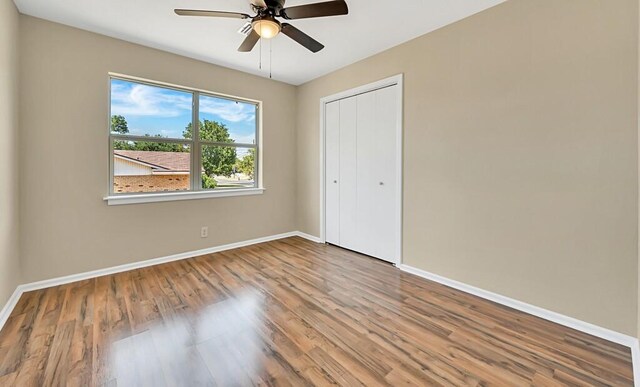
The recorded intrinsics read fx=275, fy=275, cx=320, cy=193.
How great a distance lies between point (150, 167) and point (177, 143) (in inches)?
17.2

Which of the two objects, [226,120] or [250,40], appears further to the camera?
[226,120]

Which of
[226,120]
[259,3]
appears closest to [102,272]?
[226,120]

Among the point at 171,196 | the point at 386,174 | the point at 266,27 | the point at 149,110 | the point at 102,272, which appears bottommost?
the point at 102,272

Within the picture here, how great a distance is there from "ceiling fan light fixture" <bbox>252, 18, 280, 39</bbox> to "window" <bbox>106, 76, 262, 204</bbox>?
1.90 metres

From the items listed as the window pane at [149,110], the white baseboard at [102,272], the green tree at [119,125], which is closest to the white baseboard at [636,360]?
the white baseboard at [102,272]

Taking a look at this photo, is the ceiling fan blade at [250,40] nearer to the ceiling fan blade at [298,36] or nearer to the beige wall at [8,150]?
the ceiling fan blade at [298,36]

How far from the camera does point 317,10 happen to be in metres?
1.94

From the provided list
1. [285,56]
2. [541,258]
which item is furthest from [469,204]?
[285,56]

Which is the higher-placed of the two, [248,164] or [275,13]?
[275,13]

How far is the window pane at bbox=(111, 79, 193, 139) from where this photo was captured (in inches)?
121

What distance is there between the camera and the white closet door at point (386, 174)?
10.6 feet

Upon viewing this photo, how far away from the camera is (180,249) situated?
3535 millimetres

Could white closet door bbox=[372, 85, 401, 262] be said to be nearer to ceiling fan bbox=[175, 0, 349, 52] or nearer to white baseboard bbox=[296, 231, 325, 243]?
white baseboard bbox=[296, 231, 325, 243]

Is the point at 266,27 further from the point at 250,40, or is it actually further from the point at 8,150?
the point at 8,150
